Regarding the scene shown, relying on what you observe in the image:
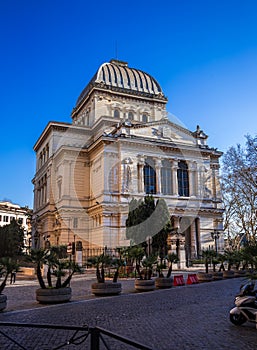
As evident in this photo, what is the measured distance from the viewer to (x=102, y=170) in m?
41.0

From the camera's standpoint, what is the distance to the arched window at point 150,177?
43000 millimetres

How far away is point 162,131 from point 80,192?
13017 mm

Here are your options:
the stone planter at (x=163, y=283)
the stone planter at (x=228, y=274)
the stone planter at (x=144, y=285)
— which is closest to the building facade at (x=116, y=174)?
the stone planter at (x=228, y=274)

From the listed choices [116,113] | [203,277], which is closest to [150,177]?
[116,113]

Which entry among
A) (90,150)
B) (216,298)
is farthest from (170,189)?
(216,298)

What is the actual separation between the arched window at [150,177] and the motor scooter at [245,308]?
33.9m

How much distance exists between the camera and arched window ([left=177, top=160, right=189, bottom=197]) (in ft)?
148

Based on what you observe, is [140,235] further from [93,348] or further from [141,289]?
[93,348]

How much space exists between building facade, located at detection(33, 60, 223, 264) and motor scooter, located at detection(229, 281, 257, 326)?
96.4 ft

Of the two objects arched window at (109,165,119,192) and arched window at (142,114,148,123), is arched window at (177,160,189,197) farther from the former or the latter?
arched window at (142,114,148,123)

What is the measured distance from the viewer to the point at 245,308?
337 inches

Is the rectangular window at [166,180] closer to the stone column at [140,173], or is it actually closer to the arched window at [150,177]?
the arched window at [150,177]

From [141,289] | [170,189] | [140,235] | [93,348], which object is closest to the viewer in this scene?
[93,348]

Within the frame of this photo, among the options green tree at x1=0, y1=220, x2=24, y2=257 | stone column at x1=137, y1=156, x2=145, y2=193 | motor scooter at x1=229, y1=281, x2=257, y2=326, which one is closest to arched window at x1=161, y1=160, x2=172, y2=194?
stone column at x1=137, y1=156, x2=145, y2=193
